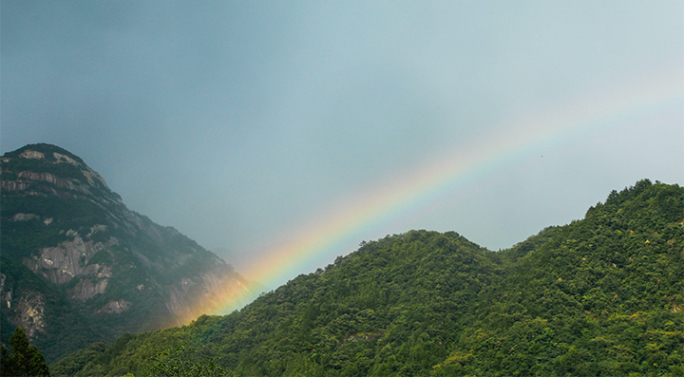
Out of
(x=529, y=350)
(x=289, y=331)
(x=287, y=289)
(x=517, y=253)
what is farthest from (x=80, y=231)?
(x=529, y=350)

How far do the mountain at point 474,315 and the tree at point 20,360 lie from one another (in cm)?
804

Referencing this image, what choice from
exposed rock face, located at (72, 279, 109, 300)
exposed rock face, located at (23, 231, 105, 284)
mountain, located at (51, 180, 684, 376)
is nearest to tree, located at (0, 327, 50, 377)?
mountain, located at (51, 180, 684, 376)

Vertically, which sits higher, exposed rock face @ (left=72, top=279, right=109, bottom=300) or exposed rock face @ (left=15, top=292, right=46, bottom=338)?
exposed rock face @ (left=72, top=279, right=109, bottom=300)

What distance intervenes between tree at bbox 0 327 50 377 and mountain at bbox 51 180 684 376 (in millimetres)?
8039

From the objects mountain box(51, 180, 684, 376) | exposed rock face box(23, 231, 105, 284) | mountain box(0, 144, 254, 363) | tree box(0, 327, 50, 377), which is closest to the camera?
tree box(0, 327, 50, 377)

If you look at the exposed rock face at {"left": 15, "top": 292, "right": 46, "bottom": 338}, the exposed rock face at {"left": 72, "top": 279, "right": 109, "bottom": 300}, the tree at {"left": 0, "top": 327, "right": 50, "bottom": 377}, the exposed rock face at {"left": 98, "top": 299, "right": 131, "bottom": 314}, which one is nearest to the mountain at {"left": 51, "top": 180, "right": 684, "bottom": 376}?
the tree at {"left": 0, "top": 327, "right": 50, "bottom": 377}

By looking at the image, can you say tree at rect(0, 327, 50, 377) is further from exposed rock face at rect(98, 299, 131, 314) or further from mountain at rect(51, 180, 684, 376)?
exposed rock face at rect(98, 299, 131, 314)

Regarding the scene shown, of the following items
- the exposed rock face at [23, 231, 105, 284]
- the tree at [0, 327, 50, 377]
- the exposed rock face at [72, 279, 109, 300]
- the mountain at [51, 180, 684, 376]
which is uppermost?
the exposed rock face at [23, 231, 105, 284]

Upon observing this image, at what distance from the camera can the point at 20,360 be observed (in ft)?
A: 117

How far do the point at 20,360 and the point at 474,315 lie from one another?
47618 millimetres

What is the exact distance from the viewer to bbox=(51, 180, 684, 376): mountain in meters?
45.3

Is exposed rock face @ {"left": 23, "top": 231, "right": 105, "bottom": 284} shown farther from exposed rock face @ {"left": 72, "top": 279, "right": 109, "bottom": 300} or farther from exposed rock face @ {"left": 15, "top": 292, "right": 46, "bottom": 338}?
Answer: exposed rock face @ {"left": 15, "top": 292, "right": 46, "bottom": 338}

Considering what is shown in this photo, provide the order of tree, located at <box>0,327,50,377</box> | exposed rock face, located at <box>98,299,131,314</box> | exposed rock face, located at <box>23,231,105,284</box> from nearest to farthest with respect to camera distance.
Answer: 1. tree, located at <box>0,327,50,377</box>
2. exposed rock face, located at <box>98,299,131,314</box>
3. exposed rock face, located at <box>23,231,105,284</box>

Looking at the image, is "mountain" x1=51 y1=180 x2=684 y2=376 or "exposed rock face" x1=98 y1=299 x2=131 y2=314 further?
"exposed rock face" x1=98 y1=299 x2=131 y2=314
